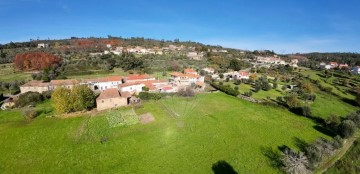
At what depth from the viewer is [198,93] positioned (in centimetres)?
6488

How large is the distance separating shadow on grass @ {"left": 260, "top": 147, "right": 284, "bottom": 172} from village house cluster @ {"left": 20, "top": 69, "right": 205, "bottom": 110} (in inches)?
1149

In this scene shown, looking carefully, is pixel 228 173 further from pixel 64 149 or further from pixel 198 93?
pixel 198 93

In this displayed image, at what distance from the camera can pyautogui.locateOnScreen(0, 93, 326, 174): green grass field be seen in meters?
31.6

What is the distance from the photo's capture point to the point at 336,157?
121 feet

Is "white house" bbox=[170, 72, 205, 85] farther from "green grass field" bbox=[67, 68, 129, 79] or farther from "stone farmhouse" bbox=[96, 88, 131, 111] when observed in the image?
"stone farmhouse" bbox=[96, 88, 131, 111]

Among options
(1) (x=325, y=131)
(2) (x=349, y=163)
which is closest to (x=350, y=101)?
(1) (x=325, y=131)

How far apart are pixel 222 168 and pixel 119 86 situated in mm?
42375

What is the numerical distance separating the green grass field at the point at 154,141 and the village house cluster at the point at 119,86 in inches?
180

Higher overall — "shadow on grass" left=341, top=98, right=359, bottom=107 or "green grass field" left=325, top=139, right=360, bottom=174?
"shadow on grass" left=341, top=98, right=359, bottom=107

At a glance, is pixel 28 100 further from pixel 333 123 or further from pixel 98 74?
pixel 333 123

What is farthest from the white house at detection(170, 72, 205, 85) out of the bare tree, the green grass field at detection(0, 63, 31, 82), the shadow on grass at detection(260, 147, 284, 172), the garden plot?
the green grass field at detection(0, 63, 31, 82)

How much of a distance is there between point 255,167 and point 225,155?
446cm

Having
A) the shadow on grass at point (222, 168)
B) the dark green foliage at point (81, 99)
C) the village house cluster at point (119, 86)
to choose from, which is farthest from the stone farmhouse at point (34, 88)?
the shadow on grass at point (222, 168)

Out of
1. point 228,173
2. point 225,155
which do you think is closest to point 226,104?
point 225,155
